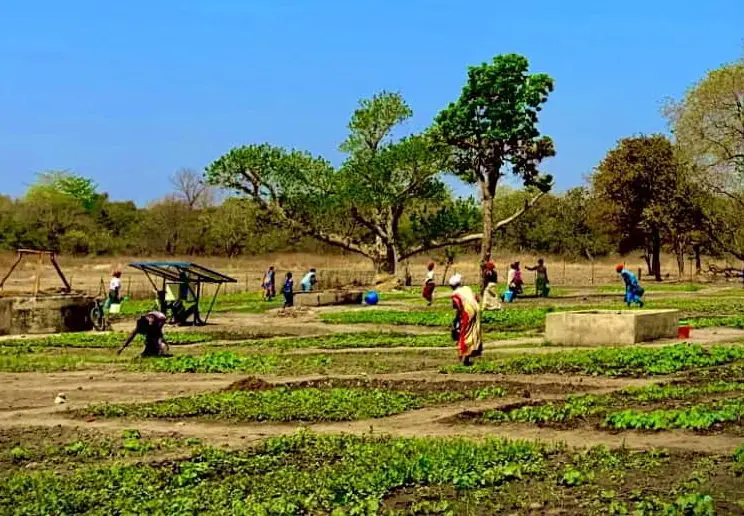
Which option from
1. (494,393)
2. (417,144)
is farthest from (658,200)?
(494,393)

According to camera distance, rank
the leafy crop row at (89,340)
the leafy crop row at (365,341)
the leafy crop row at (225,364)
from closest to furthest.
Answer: the leafy crop row at (225,364) < the leafy crop row at (365,341) < the leafy crop row at (89,340)

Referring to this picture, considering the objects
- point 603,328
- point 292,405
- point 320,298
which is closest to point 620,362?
point 603,328

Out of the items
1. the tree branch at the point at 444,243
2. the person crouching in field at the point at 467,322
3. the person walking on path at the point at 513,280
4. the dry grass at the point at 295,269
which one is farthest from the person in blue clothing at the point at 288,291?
the person crouching in field at the point at 467,322

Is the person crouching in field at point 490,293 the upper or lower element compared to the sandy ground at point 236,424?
upper

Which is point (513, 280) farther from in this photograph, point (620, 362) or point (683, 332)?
point (620, 362)

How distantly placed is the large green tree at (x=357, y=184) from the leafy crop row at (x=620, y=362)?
4043 cm

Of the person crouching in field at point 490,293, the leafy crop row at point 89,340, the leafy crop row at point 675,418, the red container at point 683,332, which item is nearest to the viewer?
the leafy crop row at point 675,418

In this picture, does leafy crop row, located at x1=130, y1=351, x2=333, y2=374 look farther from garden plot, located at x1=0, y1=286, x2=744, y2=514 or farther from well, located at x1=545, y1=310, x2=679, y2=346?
well, located at x1=545, y1=310, x2=679, y2=346

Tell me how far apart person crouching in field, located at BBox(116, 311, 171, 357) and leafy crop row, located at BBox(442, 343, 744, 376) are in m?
6.85

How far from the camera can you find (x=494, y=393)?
15195mm

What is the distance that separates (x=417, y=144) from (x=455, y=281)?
135 ft

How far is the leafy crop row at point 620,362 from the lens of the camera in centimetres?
1800

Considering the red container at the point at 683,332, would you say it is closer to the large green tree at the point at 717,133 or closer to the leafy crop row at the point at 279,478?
the leafy crop row at the point at 279,478

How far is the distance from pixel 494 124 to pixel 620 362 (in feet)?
99.6
